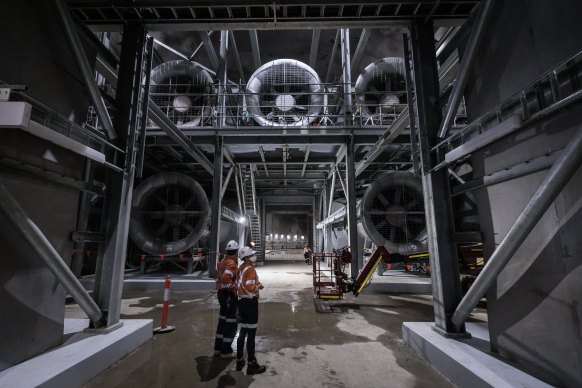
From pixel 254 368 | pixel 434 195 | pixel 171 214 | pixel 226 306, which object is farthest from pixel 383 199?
pixel 171 214

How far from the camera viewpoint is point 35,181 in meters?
3.09

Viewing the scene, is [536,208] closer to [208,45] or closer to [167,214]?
[167,214]

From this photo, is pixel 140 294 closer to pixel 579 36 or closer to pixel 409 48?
pixel 409 48

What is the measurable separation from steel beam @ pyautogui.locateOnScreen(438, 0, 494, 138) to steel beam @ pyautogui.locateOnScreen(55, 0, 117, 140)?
5084 millimetres

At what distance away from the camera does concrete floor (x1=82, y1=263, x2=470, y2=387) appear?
319cm

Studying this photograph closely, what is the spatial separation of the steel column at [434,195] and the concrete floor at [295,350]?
968mm

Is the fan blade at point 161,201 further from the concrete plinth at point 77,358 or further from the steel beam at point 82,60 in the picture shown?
the steel beam at point 82,60

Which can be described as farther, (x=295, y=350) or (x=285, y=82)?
(x=285, y=82)

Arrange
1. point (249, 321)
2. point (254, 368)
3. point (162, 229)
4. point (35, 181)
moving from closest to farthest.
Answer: point (35, 181) < point (254, 368) < point (249, 321) < point (162, 229)

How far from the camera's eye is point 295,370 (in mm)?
3447

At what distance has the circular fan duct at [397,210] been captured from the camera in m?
9.27

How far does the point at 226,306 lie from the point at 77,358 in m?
1.73

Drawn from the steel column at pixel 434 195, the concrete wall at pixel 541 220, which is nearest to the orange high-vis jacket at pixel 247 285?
the steel column at pixel 434 195

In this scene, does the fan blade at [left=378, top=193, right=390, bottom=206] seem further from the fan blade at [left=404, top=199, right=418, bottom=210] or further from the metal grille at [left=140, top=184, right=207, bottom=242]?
the metal grille at [left=140, top=184, right=207, bottom=242]
